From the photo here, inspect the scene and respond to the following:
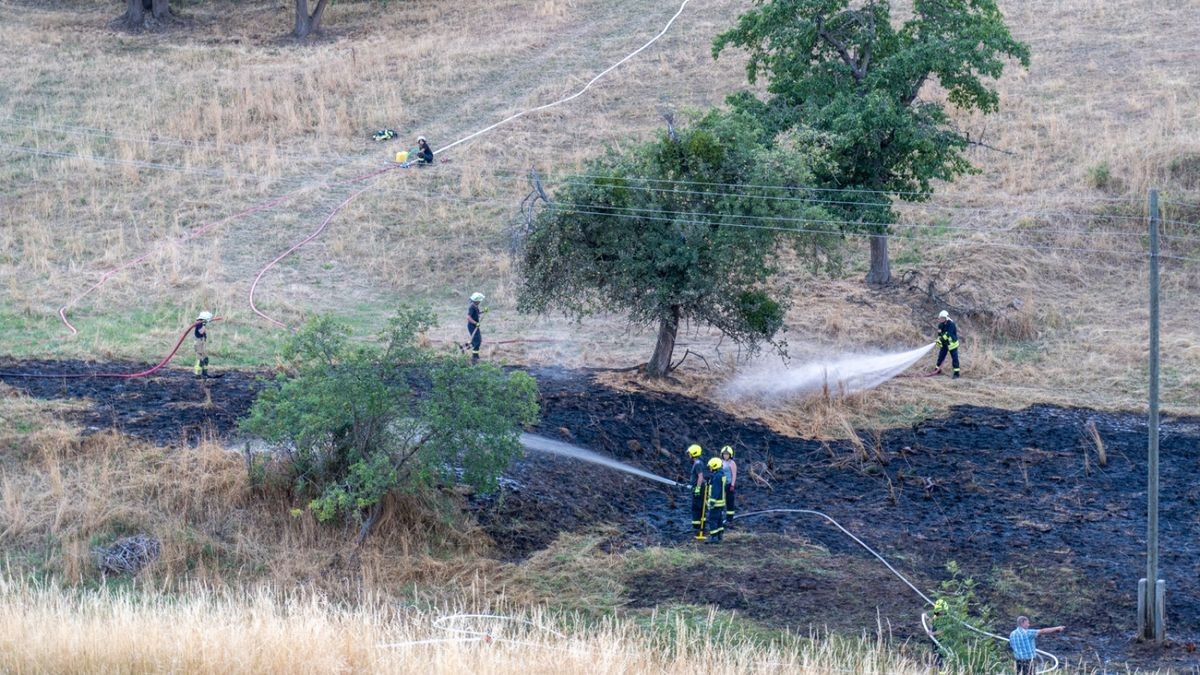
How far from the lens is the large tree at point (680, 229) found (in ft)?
64.7

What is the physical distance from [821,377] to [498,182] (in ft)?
42.1

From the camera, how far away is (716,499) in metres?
15.4

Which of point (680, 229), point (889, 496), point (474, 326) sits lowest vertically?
point (889, 496)

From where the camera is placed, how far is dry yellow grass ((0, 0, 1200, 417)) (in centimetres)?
2523

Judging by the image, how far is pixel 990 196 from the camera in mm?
30766

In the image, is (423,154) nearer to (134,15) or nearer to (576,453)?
(576,453)

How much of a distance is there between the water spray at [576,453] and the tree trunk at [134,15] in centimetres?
3581

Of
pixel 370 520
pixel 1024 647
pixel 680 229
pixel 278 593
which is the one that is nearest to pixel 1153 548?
pixel 1024 647

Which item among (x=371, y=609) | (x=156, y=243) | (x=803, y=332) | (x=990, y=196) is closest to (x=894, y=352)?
(x=803, y=332)

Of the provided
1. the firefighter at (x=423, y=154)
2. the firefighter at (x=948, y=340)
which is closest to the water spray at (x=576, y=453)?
the firefighter at (x=948, y=340)

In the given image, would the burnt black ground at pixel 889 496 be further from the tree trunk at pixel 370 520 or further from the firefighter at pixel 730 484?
the tree trunk at pixel 370 520

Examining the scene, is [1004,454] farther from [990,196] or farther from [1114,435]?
[990,196]

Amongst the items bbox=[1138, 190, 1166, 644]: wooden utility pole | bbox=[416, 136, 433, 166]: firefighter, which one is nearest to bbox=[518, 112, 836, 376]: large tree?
bbox=[1138, 190, 1166, 644]: wooden utility pole

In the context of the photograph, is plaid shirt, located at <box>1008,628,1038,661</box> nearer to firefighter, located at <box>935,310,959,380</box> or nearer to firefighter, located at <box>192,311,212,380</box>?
firefighter, located at <box>935,310,959,380</box>
